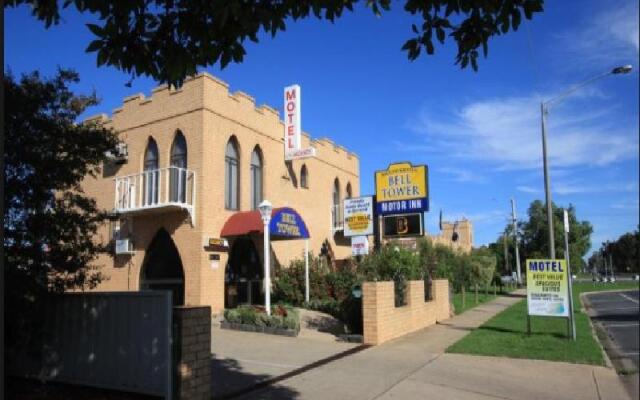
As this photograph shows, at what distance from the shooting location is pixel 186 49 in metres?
5.28

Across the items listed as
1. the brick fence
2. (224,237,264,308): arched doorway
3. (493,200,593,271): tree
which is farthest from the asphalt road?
(493,200,593,271): tree

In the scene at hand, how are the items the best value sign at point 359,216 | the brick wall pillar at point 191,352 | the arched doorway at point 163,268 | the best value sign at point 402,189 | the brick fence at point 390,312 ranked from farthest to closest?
the best value sign at point 359,216 → the best value sign at point 402,189 → the arched doorway at point 163,268 → the brick fence at point 390,312 → the brick wall pillar at point 191,352

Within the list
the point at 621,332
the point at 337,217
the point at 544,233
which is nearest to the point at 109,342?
the point at 621,332

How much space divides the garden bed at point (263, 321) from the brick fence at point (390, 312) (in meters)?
1.97

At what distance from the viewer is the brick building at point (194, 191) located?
19000 mm

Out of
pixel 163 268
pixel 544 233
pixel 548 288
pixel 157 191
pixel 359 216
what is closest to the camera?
→ pixel 548 288

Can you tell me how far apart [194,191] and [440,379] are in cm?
1181

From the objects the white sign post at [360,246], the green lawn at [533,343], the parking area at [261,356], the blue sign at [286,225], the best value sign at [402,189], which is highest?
the best value sign at [402,189]

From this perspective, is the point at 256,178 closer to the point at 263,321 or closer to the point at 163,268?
the point at 163,268

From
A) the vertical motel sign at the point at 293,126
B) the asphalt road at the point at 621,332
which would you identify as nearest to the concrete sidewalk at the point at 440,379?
the asphalt road at the point at 621,332

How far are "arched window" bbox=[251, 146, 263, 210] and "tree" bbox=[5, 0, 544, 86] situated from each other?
1647cm

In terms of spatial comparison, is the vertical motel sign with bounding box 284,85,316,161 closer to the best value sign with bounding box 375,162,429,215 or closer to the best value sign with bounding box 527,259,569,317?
the best value sign with bounding box 375,162,429,215

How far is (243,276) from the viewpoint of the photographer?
21438mm

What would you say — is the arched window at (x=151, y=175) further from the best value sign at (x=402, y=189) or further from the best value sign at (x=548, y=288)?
the best value sign at (x=548, y=288)
